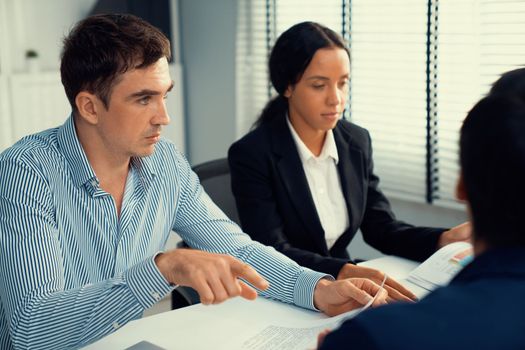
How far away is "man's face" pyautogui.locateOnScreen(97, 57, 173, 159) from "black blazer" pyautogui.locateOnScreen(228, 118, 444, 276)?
0.56m

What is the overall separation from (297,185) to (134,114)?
2.37 feet

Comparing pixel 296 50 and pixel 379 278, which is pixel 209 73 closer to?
pixel 296 50

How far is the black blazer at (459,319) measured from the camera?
0.74 m

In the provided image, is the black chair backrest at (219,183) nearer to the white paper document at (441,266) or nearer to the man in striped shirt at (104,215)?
the man in striped shirt at (104,215)

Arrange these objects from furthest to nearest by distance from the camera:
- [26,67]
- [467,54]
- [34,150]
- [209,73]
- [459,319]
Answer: [209,73] < [26,67] < [467,54] < [34,150] < [459,319]

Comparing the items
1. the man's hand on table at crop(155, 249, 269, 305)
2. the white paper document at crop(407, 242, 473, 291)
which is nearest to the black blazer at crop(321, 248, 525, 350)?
the man's hand on table at crop(155, 249, 269, 305)

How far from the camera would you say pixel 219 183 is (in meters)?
2.46

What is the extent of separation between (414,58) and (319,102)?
3.73 ft

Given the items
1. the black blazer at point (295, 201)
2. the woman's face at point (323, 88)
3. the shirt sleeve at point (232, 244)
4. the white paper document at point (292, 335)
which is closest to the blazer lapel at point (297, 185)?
the black blazer at point (295, 201)

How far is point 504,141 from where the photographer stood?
762 mm

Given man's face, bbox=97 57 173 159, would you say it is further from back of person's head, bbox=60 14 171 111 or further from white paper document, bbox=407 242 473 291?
white paper document, bbox=407 242 473 291

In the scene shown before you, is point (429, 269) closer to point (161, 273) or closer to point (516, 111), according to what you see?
point (161, 273)

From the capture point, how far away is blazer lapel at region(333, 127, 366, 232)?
7.86 ft

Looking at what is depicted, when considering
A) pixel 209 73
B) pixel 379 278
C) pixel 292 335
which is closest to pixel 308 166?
pixel 379 278
